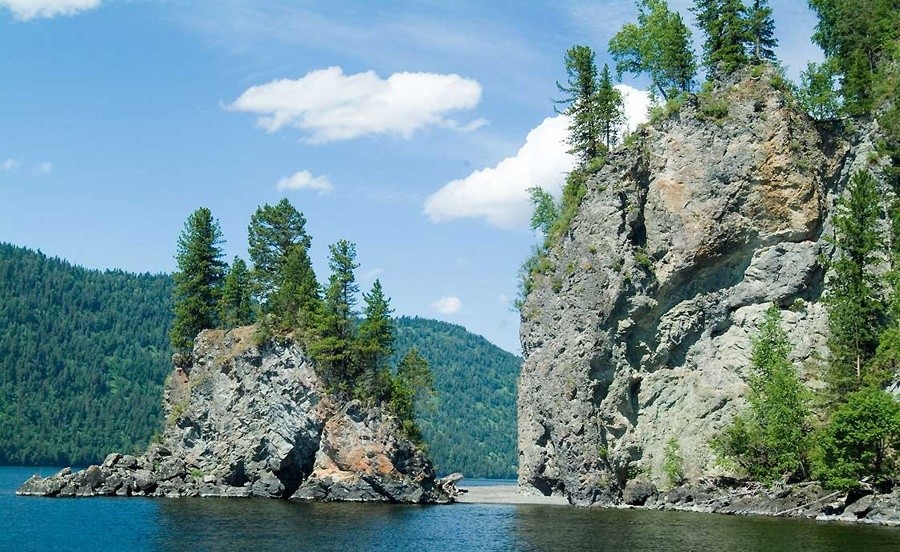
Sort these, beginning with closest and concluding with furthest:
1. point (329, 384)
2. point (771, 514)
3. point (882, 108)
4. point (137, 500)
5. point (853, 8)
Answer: point (771, 514) → point (882, 108) → point (853, 8) → point (137, 500) → point (329, 384)

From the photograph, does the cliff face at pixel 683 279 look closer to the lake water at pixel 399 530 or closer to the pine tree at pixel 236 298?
the lake water at pixel 399 530

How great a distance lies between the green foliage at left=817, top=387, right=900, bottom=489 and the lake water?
5443mm

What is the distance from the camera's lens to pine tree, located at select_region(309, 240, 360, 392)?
83938mm

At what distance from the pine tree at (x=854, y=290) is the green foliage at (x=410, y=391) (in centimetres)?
4150

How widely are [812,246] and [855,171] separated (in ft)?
22.8

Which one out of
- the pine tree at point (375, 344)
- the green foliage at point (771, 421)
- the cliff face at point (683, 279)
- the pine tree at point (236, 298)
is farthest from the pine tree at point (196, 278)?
the green foliage at point (771, 421)

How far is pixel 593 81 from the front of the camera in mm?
80562

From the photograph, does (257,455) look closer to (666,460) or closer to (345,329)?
(345,329)

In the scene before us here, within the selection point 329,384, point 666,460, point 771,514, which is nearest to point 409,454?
point 329,384

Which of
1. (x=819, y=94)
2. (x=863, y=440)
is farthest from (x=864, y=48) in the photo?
(x=863, y=440)

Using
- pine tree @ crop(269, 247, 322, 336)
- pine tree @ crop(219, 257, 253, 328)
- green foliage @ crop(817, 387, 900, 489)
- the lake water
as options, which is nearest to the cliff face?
the lake water

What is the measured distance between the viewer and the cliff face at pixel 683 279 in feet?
221

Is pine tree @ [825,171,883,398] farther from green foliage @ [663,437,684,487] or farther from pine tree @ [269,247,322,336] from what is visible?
pine tree @ [269,247,322,336]

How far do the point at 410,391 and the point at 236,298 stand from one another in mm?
24588
